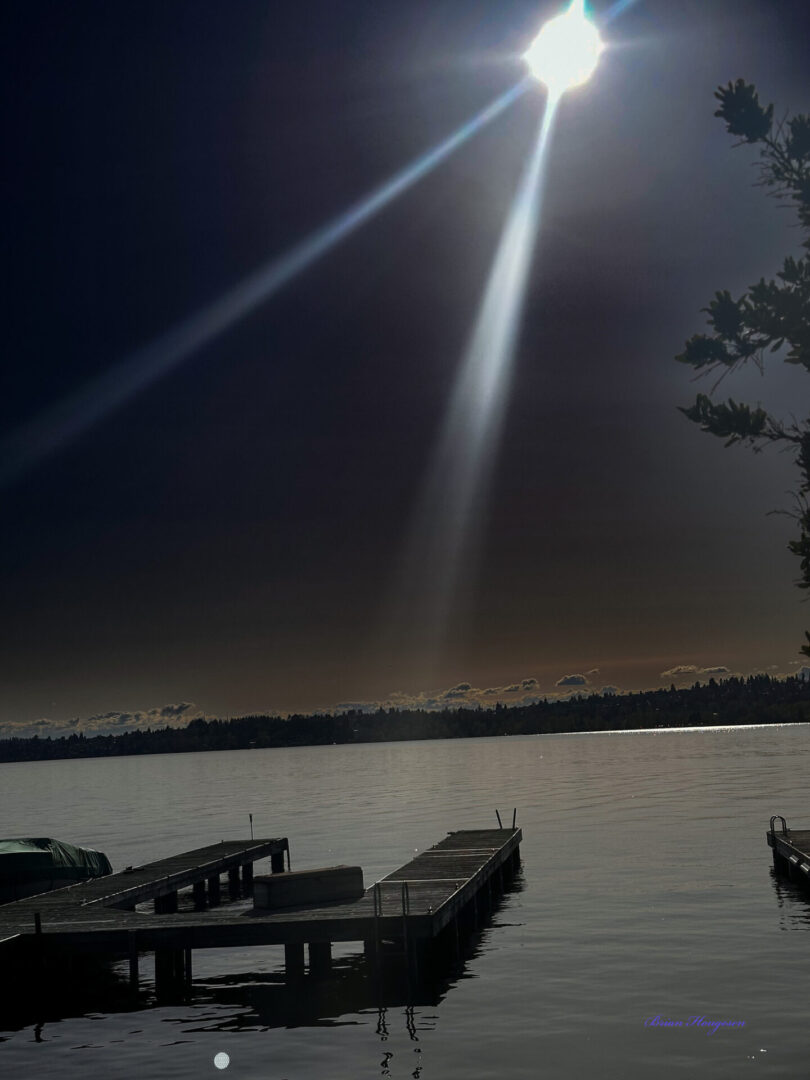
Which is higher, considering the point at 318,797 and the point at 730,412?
the point at 730,412

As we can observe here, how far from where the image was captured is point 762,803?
254 feet

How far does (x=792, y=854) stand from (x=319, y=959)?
16966mm

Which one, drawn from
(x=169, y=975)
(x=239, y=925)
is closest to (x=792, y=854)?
(x=239, y=925)

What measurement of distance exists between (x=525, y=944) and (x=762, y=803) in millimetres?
53079

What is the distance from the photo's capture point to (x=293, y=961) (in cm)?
2388

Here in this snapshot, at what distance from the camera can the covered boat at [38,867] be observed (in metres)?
37.6

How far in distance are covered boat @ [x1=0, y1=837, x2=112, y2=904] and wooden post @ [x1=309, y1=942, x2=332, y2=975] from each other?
16.4 m

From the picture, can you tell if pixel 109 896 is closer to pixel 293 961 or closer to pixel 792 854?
pixel 293 961

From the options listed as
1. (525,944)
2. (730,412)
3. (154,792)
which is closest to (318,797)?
(154,792)

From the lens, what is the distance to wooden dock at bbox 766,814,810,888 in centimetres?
3356

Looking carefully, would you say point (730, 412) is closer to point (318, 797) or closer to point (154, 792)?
point (318, 797)

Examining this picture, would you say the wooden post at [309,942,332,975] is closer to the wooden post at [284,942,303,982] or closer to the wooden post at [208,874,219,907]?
the wooden post at [284,942,303,982]

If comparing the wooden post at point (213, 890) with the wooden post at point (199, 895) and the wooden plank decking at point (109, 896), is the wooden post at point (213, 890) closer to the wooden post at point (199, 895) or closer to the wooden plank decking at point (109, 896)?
the wooden post at point (199, 895)

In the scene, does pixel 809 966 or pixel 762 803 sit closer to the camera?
pixel 809 966
